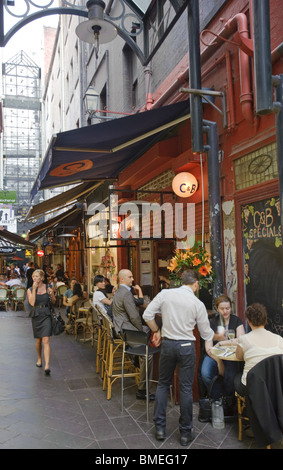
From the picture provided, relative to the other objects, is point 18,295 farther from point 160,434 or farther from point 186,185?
point 160,434

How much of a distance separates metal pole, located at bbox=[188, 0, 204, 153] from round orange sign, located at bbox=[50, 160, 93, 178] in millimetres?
2520

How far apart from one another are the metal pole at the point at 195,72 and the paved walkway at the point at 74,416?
11.8ft

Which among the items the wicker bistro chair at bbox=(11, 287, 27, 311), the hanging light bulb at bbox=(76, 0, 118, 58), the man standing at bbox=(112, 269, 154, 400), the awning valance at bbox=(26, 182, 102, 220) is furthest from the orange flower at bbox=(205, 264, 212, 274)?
the wicker bistro chair at bbox=(11, 287, 27, 311)

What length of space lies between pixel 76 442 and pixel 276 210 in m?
3.65

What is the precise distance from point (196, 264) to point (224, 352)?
4.21 feet

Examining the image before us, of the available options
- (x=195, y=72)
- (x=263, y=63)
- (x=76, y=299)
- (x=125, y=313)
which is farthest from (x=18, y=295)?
(x=263, y=63)

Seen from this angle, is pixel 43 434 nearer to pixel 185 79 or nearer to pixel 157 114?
pixel 157 114

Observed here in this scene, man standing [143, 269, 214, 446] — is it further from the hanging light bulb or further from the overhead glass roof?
the overhead glass roof

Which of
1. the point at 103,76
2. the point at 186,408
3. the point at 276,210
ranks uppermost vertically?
the point at 103,76

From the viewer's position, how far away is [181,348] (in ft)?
13.8

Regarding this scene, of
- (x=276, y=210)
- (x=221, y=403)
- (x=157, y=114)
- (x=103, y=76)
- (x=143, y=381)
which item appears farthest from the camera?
(x=103, y=76)

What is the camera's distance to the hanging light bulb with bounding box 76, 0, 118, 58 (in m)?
5.49

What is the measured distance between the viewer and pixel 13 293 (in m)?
16.2
